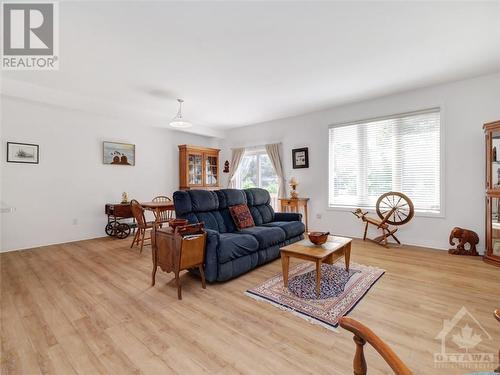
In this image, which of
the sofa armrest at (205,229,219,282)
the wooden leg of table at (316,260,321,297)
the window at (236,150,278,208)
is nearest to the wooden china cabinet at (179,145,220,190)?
the window at (236,150,278,208)

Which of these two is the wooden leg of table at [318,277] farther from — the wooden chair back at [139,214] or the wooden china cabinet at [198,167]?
the wooden china cabinet at [198,167]

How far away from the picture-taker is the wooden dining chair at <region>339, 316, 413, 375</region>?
77 cm

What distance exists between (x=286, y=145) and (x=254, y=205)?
220cm

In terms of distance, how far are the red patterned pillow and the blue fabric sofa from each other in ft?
0.27

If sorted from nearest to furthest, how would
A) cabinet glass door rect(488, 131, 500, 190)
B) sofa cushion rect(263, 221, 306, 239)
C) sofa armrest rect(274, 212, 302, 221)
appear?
cabinet glass door rect(488, 131, 500, 190) < sofa cushion rect(263, 221, 306, 239) < sofa armrest rect(274, 212, 302, 221)

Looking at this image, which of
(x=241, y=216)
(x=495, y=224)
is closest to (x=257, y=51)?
(x=241, y=216)

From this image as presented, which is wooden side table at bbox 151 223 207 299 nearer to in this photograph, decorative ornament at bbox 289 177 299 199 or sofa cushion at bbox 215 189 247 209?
sofa cushion at bbox 215 189 247 209

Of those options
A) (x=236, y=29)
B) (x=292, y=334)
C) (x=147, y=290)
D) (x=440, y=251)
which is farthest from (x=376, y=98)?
(x=147, y=290)

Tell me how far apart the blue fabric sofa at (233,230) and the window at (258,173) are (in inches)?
69.5

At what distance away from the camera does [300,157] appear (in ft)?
18.0

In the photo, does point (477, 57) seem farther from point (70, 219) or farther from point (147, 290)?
point (70, 219)

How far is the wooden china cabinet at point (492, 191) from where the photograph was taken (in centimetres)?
324

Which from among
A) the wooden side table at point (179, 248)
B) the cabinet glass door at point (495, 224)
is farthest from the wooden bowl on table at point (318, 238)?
the cabinet glass door at point (495, 224)

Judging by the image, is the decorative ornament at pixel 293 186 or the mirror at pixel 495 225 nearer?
the mirror at pixel 495 225
